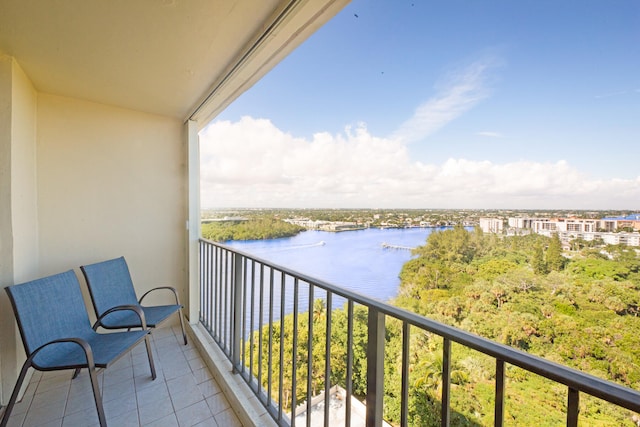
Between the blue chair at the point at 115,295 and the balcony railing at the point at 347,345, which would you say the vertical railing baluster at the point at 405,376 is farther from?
the blue chair at the point at 115,295

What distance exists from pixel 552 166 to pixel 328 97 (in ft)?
22.9

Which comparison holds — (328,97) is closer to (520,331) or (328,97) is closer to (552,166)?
(552,166)

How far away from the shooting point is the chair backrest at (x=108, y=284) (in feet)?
7.14

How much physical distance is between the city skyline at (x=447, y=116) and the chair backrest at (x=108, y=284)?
1119 millimetres

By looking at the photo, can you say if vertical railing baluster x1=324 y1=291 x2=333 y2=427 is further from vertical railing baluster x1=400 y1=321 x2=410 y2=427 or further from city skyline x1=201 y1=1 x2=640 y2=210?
city skyline x1=201 y1=1 x2=640 y2=210

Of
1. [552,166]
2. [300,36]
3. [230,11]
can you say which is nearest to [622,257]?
[552,166]

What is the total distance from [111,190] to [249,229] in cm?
223

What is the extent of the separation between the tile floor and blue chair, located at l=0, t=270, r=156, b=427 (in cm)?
18

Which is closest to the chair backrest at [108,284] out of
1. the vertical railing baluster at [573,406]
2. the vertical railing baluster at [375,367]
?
the vertical railing baluster at [375,367]

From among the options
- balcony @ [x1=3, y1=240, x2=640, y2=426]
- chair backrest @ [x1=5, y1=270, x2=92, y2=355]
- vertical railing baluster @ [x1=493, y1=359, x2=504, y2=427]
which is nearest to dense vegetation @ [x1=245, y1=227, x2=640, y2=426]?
balcony @ [x1=3, y1=240, x2=640, y2=426]

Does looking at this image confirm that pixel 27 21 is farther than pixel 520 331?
No

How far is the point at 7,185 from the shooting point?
5.56 ft

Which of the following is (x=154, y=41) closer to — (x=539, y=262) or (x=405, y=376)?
(x=405, y=376)

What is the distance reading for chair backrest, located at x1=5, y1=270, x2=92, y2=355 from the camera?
156cm
